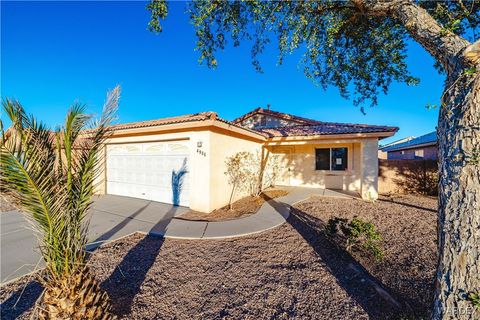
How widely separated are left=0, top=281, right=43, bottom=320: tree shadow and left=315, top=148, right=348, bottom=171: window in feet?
41.9

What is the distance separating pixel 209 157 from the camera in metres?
7.37

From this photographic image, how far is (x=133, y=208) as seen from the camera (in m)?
8.10

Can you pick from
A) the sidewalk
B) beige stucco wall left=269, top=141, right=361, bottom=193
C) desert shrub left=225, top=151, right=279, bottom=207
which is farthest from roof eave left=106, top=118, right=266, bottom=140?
beige stucco wall left=269, top=141, right=361, bottom=193

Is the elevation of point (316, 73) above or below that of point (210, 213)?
above

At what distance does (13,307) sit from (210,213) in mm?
5098

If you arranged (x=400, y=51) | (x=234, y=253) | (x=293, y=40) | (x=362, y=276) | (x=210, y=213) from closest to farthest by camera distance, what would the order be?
(x=362, y=276) < (x=234, y=253) < (x=293, y=40) < (x=400, y=51) < (x=210, y=213)

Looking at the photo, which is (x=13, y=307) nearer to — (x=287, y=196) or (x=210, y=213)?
(x=210, y=213)

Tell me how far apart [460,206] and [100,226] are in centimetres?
791

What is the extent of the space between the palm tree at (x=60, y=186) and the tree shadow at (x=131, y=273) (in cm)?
81

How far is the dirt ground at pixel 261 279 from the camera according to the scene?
2.84 meters

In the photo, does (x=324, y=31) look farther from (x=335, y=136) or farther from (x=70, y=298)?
(x=70, y=298)

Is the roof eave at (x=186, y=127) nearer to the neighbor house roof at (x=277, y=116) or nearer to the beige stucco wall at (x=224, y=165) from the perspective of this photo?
the beige stucco wall at (x=224, y=165)

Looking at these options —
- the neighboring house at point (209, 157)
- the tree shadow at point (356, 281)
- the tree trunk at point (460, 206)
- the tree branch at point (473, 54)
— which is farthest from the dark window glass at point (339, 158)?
the tree branch at point (473, 54)

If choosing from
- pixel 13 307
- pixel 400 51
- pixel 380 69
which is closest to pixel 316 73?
pixel 380 69
